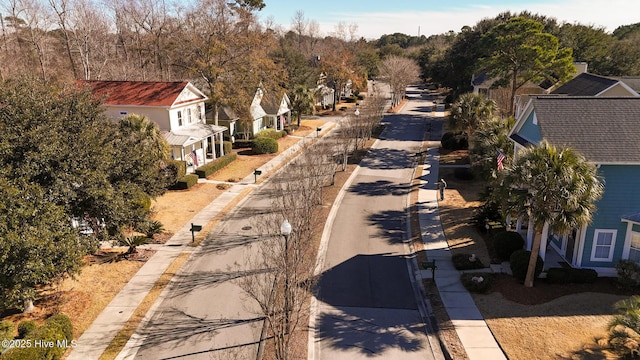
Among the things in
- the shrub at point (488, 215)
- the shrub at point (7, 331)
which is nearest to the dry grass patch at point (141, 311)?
the shrub at point (7, 331)

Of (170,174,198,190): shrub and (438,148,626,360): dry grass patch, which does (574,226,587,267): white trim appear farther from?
(170,174,198,190): shrub

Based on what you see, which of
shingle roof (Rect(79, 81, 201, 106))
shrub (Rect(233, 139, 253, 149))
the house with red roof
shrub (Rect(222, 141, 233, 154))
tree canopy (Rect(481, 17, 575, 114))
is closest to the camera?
the house with red roof

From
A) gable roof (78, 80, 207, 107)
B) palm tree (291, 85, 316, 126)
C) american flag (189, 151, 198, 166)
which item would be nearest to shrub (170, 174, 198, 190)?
american flag (189, 151, 198, 166)

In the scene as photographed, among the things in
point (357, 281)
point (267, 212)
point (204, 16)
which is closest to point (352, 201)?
point (267, 212)

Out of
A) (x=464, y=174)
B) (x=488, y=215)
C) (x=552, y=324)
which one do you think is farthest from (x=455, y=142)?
(x=552, y=324)

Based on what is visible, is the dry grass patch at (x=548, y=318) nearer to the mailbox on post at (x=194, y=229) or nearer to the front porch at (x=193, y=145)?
the mailbox on post at (x=194, y=229)

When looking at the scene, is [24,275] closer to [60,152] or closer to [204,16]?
[60,152]

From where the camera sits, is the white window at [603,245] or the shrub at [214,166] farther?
the shrub at [214,166]
